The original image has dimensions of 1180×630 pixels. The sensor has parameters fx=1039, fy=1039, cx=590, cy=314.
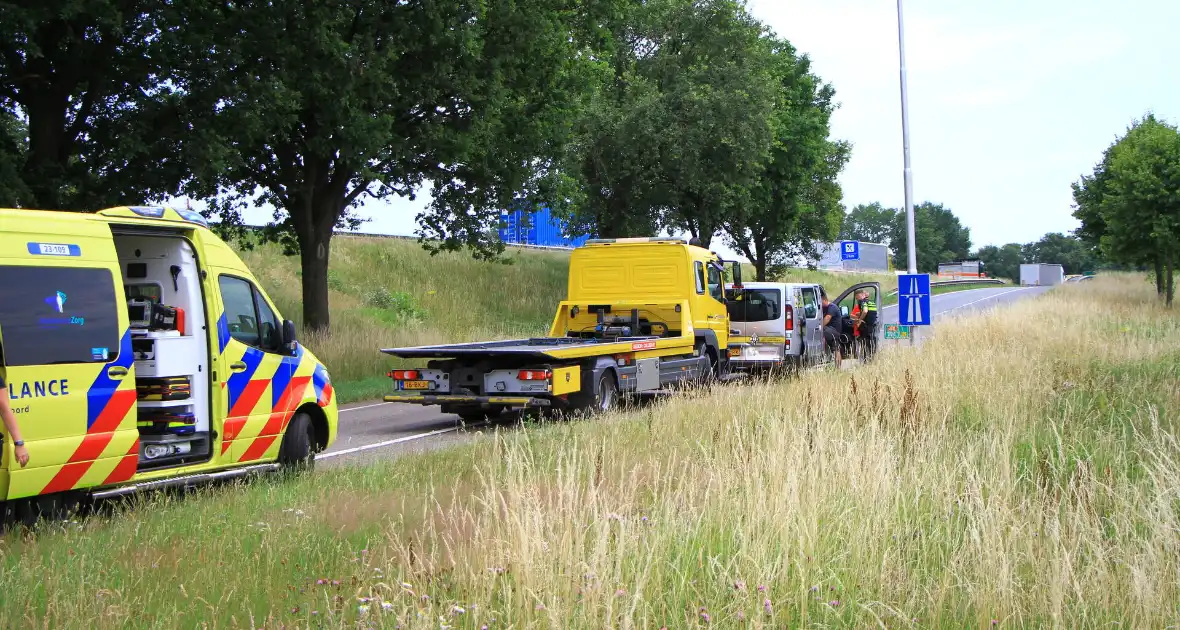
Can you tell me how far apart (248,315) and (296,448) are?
1290 mm

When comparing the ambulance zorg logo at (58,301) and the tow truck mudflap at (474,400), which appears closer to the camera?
the ambulance zorg logo at (58,301)

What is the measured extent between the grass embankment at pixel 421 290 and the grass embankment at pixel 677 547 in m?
16.5

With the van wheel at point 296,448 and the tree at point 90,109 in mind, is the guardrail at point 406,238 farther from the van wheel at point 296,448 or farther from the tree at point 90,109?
the van wheel at point 296,448

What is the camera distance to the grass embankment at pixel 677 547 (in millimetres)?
4395

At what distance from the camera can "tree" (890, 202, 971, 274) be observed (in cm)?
15862

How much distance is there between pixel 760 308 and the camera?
66.9 feet

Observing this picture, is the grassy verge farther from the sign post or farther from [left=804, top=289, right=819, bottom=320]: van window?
the sign post

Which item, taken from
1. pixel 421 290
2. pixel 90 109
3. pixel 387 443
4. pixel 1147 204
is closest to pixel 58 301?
pixel 387 443

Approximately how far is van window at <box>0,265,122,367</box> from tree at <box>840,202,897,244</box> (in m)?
177

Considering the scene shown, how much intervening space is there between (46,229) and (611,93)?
95.4 ft

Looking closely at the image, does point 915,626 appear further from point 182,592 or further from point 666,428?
point 666,428

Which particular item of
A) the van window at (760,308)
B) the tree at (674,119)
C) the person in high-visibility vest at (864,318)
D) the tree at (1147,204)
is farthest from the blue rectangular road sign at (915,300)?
the tree at (1147,204)

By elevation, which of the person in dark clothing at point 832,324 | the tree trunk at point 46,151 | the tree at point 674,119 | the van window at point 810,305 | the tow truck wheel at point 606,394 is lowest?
the tow truck wheel at point 606,394

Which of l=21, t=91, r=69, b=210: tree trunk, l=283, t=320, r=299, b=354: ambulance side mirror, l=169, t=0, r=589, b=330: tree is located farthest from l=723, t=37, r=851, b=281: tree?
l=283, t=320, r=299, b=354: ambulance side mirror
